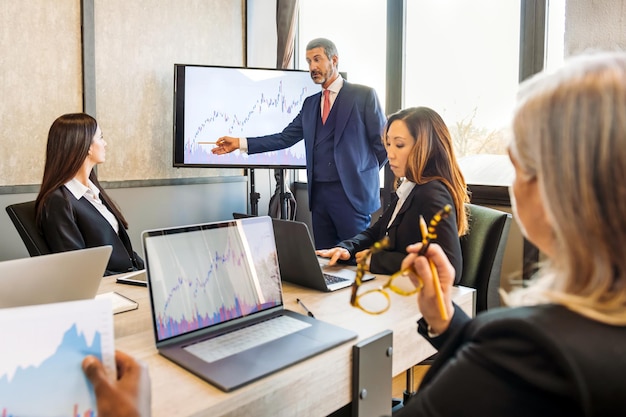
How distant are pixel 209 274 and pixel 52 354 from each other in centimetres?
48

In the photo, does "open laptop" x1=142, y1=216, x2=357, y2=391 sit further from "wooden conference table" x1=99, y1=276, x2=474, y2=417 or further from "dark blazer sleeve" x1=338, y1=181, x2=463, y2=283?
"dark blazer sleeve" x1=338, y1=181, x2=463, y2=283

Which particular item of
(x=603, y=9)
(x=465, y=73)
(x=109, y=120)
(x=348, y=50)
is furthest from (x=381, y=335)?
(x=348, y=50)

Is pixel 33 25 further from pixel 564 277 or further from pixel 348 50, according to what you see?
pixel 564 277

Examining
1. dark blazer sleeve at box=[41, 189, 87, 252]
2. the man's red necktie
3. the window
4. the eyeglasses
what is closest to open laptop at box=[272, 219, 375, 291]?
the eyeglasses

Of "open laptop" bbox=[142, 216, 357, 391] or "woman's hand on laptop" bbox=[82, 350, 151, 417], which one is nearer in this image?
"woman's hand on laptop" bbox=[82, 350, 151, 417]

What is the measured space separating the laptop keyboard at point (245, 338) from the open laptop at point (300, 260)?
0.86ft

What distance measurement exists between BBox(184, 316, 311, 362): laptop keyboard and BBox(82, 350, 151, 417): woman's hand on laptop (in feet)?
0.93

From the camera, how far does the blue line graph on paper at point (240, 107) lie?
348 centimetres

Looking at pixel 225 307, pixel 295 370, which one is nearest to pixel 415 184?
pixel 225 307

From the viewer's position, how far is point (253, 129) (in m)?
3.58

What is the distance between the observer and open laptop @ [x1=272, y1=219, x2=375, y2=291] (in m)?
1.48

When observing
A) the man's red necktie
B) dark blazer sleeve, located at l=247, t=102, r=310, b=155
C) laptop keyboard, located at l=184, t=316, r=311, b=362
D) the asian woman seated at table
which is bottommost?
laptop keyboard, located at l=184, t=316, r=311, b=362

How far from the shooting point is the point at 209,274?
46.0 inches

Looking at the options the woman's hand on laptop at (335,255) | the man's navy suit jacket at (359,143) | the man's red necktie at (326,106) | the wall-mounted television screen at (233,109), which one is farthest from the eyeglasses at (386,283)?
the wall-mounted television screen at (233,109)
